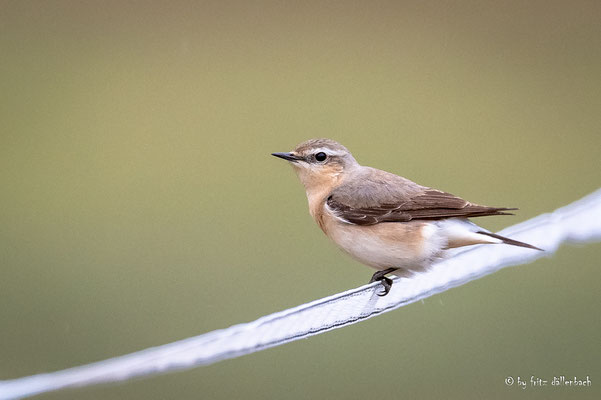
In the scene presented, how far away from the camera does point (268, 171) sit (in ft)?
9.57

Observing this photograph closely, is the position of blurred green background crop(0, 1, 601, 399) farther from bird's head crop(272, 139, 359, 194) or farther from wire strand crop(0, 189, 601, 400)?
bird's head crop(272, 139, 359, 194)

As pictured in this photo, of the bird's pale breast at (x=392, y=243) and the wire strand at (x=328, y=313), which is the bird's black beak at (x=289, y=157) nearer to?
the bird's pale breast at (x=392, y=243)

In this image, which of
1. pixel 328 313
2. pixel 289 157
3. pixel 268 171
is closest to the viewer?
pixel 328 313

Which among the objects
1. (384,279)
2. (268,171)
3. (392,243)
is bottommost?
(384,279)

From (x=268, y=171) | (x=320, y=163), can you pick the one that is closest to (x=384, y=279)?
(x=320, y=163)

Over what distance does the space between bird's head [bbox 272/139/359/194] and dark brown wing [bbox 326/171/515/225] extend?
5cm

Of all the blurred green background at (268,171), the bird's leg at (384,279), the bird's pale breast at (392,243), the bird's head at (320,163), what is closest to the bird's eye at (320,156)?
the bird's head at (320,163)

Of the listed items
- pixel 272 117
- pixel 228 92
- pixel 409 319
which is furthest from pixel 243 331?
pixel 228 92

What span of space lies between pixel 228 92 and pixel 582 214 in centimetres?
155

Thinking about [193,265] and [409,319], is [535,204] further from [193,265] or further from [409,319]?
[193,265]

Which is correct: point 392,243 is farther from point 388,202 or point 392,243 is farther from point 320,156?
point 320,156

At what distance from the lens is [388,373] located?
223 cm

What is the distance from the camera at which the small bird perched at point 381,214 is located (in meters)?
1.84

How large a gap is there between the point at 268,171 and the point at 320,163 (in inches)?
36.3
